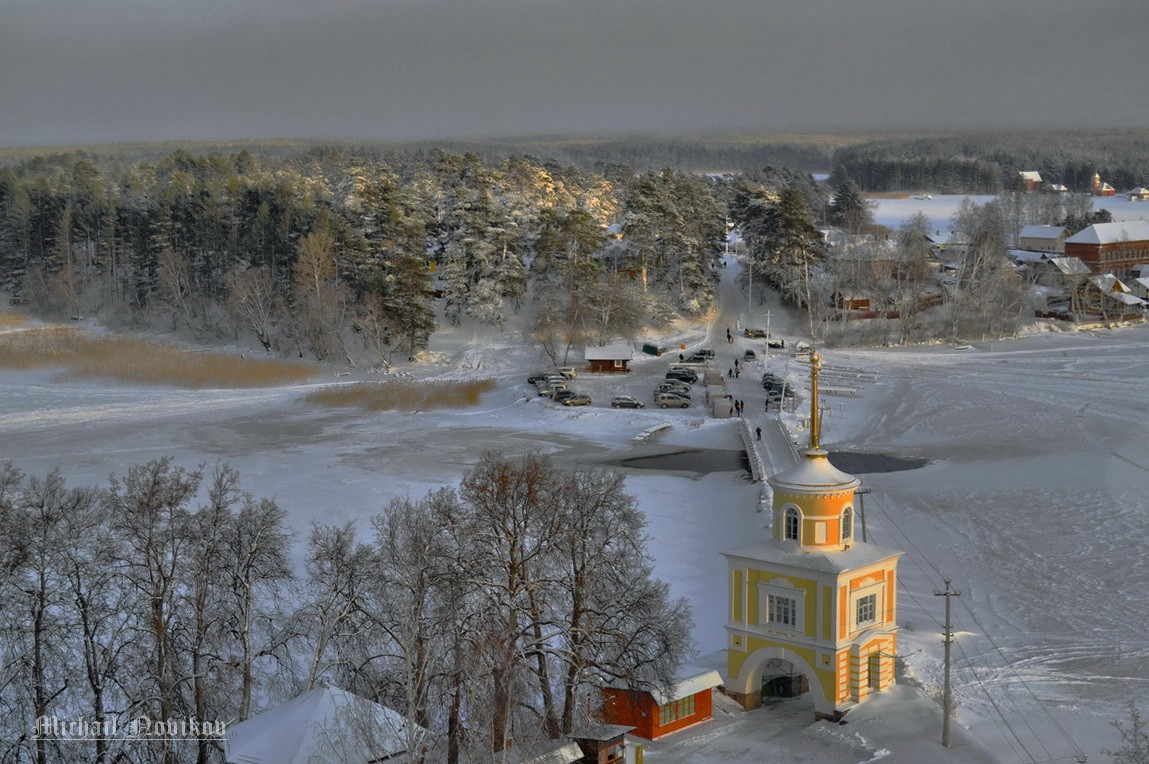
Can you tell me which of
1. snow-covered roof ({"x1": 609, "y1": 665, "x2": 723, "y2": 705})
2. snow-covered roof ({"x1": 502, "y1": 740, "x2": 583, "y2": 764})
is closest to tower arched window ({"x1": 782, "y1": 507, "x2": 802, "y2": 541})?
snow-covered roof ({"x1": 609, "y1": 665, "x2": 723, "y2": 705})

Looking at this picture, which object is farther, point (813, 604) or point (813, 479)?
point (813, 479)

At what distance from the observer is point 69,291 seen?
260ft

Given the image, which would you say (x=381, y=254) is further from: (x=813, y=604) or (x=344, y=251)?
(x=813, y=604)

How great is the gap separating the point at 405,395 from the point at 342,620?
37621 mm

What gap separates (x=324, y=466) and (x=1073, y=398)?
28.4 metres

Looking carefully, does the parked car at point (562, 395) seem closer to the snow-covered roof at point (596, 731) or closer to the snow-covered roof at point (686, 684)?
the snow-covered roof at point (686, 684)

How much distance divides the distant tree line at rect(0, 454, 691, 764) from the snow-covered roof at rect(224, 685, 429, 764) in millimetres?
562

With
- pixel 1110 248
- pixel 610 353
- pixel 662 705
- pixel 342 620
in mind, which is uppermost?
pixel 342 620

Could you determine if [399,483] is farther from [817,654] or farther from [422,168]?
[422,168]

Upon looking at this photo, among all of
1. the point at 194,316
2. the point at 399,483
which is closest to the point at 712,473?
the point at 399,483

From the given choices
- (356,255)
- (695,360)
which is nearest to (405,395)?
(356,255)

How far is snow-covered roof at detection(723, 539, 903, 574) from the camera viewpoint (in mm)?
21203

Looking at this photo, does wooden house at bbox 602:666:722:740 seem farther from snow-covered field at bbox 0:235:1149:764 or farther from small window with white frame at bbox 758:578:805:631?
small window with white frame at bbox 758:578:805:631

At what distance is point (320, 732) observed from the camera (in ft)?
54.1
